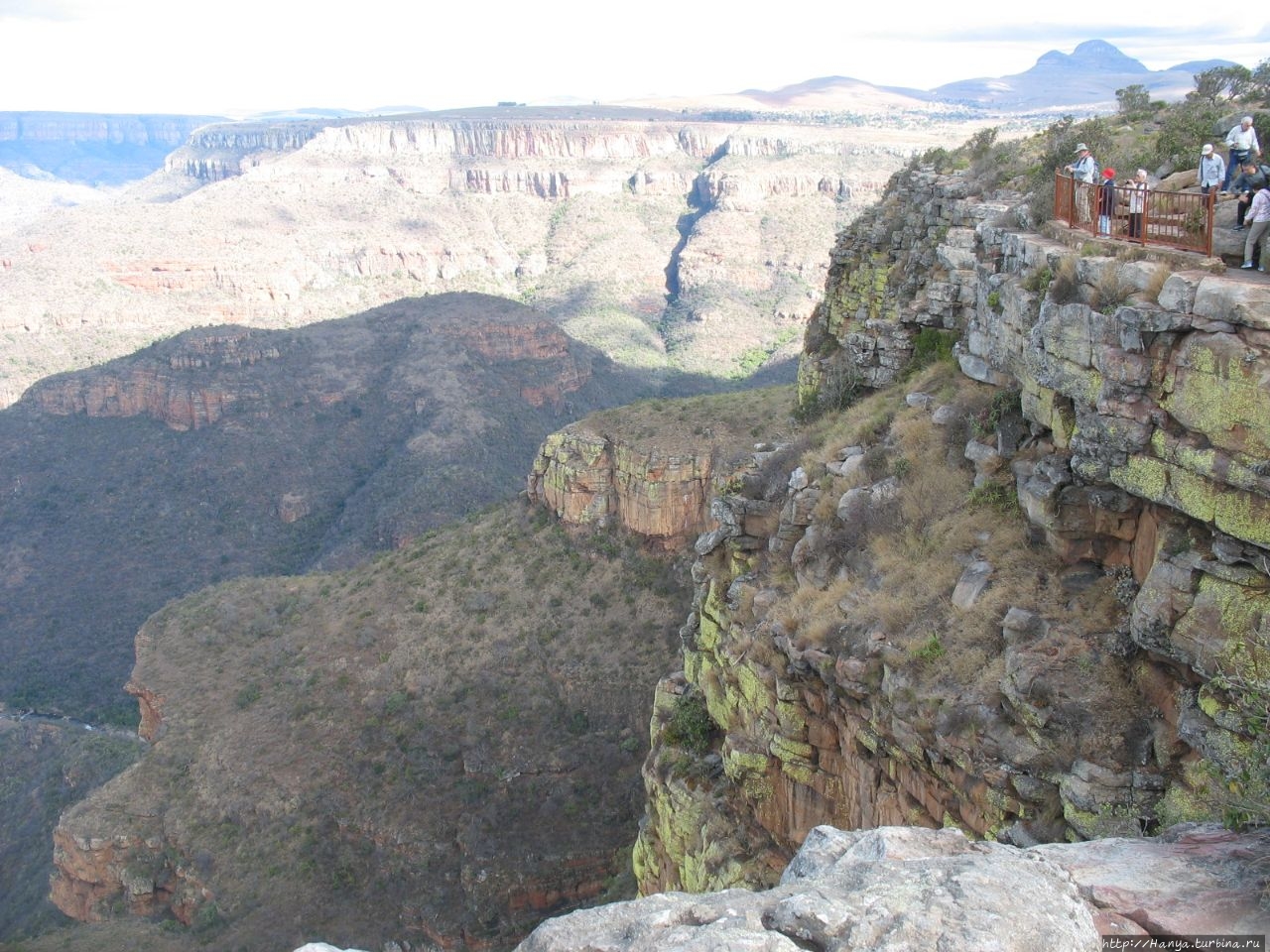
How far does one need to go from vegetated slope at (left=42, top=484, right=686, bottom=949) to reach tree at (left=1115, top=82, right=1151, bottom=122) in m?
21.5

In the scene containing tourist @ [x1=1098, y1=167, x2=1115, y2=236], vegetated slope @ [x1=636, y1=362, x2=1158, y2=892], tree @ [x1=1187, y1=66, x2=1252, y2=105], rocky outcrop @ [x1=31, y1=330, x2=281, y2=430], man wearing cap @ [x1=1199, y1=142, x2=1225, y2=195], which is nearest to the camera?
vegetated slope @ [x1=636, y1=362, x2=1158, y2=892]

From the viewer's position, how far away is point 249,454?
8694 centimetres

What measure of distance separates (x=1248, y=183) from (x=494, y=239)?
539 feet

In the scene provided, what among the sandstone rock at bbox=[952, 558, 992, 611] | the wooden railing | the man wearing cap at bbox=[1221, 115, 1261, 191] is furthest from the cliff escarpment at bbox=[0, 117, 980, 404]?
the sandstone rock at bbox=[952, 558, 992, 611]

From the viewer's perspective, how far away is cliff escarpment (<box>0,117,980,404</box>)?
121 m

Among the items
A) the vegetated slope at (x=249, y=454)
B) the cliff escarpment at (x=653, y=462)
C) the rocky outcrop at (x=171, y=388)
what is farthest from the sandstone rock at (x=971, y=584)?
the rocky outcrop at (x=171, y=388)

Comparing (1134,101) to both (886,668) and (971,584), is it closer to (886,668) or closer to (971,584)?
(971,584)

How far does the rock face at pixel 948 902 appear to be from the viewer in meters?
6.57

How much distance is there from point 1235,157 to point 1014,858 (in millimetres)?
10418

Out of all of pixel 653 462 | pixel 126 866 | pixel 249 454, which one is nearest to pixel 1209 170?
pixel 653 462

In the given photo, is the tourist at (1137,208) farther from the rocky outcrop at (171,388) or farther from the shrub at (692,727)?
the rocky outcrop at (171,388)

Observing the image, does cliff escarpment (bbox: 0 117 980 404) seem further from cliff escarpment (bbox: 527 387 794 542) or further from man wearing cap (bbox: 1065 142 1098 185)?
man wearing cap (bbox: 1065 142 1098 185)

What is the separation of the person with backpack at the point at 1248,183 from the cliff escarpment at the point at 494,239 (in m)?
85.8

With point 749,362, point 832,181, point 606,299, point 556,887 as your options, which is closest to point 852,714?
point 556,887
